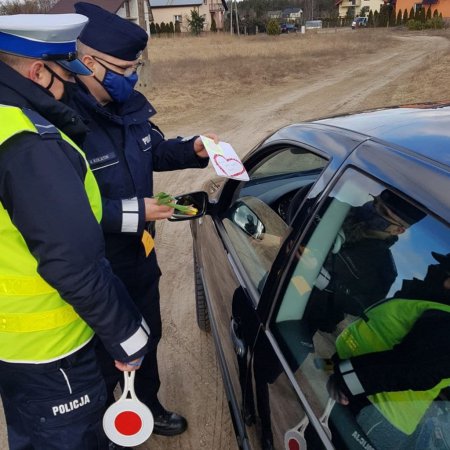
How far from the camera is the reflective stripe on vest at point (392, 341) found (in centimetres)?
123

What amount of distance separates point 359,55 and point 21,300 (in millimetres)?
25323

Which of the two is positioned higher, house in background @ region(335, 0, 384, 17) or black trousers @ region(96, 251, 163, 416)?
house in background @ region(335, 0, 384, 17)

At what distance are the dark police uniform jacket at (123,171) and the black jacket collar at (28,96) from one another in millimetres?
347

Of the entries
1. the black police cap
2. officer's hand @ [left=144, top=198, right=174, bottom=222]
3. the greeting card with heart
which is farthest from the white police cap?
the greeting card with heart

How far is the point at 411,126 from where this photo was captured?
1629 millimetres

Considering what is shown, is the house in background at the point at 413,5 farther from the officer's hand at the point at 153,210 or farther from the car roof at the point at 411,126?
the officer's hand at the point at 153,210

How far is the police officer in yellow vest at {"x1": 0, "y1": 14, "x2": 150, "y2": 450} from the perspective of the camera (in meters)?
1.38

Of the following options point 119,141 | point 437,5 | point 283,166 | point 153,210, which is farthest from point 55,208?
point 437,5

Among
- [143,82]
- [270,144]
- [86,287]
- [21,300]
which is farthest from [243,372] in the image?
[143,82]

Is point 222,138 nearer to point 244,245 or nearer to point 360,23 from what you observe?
point 244,245

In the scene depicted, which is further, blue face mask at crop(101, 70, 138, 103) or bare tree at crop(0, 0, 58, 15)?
bare tree at crop(0, 0, 58, 15)

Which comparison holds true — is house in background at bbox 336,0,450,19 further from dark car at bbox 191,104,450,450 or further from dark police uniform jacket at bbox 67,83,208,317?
dark car at bbox 191,104,450,450

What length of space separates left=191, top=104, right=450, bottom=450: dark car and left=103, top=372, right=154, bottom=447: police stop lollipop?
0.38m

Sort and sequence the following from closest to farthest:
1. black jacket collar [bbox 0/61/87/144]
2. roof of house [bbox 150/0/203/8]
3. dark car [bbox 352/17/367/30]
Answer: black jacket collar [bbox 0/61/87/144] < dark car [bbox 352/17/367/30] < roof of house [bbox 150/0/203/8]
